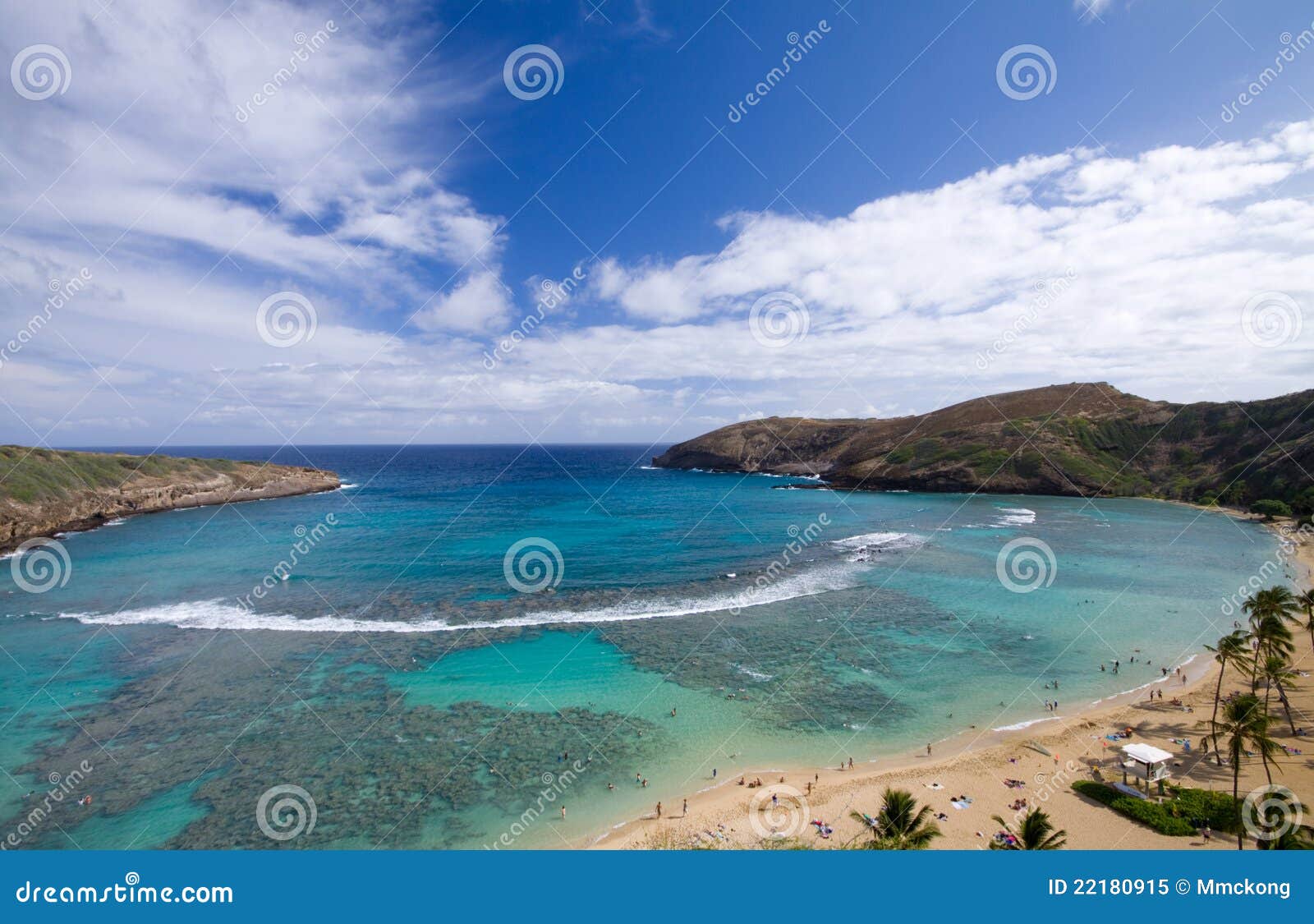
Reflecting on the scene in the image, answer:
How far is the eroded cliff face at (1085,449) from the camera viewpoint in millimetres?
86438

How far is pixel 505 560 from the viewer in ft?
172

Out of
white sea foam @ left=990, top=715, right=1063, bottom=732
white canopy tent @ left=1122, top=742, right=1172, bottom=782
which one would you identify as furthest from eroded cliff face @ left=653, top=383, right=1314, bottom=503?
white canopy tent @ left=1122, top=742, right=1172, bottom=782

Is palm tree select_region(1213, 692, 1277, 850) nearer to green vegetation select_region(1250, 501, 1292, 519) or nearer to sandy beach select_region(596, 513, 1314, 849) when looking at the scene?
sandy beach select_region(596, 513, 1314, 849)

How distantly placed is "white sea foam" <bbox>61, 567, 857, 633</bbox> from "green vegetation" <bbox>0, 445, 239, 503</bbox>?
151ft

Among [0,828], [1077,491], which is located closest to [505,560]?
[0,828]

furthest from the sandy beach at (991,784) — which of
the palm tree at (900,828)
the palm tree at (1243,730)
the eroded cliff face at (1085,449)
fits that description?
the eroded cliff face at (1085,449)

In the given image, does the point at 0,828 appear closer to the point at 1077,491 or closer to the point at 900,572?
the point at 900,572

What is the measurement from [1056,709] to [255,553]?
65.5 m

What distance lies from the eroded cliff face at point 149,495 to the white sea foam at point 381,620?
36.6 m

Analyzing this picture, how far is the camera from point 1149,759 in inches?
813

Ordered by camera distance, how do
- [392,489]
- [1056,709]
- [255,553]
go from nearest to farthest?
[1056,709] → [255,553] → [392,489]

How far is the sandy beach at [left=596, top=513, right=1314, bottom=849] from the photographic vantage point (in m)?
18.7

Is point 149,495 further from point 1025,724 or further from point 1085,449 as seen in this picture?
point 1085,449

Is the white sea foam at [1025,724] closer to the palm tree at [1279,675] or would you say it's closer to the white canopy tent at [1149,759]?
the white canopy tent at [1149,759]
